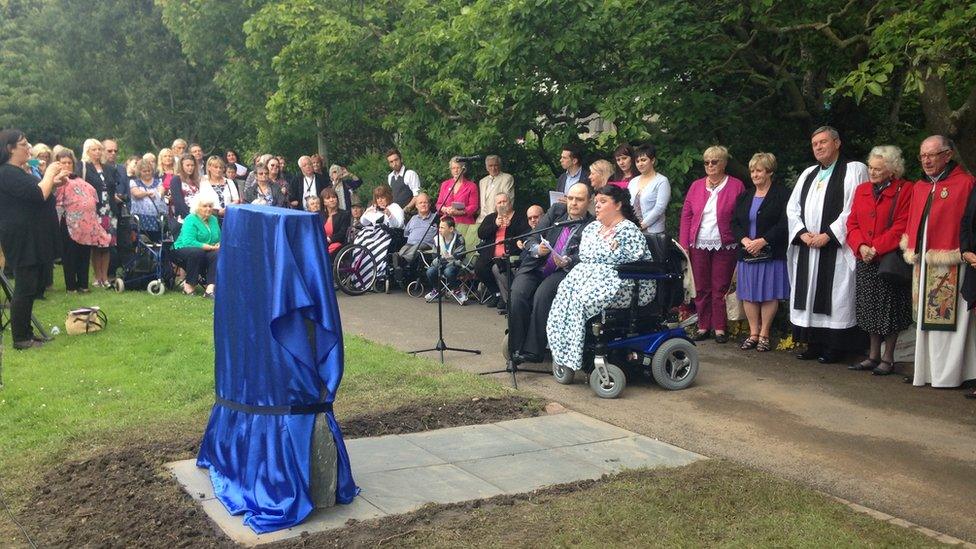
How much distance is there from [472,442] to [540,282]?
2689 millimetres

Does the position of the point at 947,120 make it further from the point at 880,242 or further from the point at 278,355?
the point at 278,355

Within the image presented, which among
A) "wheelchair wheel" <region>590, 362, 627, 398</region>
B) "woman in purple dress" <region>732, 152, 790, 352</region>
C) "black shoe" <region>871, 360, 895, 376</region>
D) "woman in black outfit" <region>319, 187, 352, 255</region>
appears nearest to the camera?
"wheelchair wheel" <region>590, 362, 627, 398</region>

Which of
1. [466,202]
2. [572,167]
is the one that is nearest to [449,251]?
[466,202]

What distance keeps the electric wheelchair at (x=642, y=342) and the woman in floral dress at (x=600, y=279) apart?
0.25 ft

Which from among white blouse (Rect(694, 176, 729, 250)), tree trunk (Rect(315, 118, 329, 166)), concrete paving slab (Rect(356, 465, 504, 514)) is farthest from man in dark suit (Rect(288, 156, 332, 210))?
concrete paving slab (Rect(356, 465, 504, 514))

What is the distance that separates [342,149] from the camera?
2106cm

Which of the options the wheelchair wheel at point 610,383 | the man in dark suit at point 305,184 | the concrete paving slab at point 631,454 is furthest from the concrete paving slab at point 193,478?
the man in dark suit at point 305,184

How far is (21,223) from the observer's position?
9.88 meters

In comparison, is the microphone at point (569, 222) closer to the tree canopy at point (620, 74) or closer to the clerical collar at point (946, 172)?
the tree canopy at point (620, 74)

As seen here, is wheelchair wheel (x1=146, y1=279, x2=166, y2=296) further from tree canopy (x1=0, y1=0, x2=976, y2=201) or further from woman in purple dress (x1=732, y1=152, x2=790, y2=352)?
woman in purple dress (x1=732, y1=152, x2=790, y2=352)

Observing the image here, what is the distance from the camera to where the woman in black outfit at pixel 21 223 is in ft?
31.9

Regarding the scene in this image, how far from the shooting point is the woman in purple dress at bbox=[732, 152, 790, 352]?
955 centimetres

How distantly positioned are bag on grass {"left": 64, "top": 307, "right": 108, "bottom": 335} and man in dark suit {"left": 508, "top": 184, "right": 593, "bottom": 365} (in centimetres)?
473

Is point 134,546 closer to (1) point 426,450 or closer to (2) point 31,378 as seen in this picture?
(1) point 426,450
